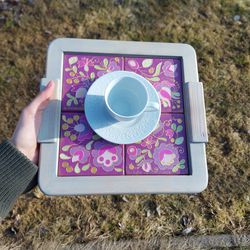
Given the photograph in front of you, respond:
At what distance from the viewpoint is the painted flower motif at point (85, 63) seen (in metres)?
1.78

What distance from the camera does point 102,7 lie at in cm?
293

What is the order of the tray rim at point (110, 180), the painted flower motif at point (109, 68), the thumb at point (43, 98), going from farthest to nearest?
the painted flower motif at point (109, 68)
the thumb at point (43, 98)
the tray rim at point (110, 180)

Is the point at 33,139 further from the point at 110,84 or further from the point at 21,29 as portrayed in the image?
the point at 21,29

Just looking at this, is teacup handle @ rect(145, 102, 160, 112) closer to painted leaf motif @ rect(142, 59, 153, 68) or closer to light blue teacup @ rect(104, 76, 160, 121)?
light blue teacup @ rect(104, 76, 160, 121)

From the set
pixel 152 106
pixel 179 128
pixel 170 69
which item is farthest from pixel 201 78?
pixel 152 106

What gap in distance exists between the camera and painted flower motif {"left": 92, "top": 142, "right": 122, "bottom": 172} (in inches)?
63.1

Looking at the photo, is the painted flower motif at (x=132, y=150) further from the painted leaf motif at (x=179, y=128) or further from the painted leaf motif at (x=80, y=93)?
the painted leaf motif at (x=80, y=93)

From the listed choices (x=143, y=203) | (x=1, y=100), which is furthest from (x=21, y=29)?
(x=143, y=203)

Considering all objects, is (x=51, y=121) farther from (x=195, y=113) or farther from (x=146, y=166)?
(x=195, y=113)

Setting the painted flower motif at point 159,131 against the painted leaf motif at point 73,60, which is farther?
the painted leaf motif at point 73,60

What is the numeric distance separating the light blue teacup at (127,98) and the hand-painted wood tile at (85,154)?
15cm

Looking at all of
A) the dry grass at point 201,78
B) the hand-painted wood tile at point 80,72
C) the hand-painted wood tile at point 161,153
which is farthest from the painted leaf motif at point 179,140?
the dry grass at point 201,78

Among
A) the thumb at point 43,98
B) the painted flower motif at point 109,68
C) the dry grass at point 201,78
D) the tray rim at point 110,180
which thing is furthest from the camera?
the dry grass at point 201,78

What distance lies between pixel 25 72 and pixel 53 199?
960 millimetres
